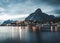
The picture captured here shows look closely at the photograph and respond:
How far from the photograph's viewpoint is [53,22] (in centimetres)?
9950

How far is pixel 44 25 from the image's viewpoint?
10094 cm

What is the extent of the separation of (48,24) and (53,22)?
5812 millimetres

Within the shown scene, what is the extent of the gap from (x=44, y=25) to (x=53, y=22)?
6.87m

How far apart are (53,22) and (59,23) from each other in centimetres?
1025

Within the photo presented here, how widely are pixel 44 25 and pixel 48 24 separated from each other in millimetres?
4773

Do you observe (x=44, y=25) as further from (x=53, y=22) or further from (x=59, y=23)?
(x=59, y=23)

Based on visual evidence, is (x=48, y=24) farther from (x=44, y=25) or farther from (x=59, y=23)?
(x=59, y=23)

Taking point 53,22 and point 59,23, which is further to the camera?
point 53,22

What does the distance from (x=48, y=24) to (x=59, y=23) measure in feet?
51.4

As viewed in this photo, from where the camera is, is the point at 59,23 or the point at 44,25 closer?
the point at 59,23

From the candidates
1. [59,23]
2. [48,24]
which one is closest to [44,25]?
[48,24]

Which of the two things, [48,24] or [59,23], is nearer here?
[59,23]

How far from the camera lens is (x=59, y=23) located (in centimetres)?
8950

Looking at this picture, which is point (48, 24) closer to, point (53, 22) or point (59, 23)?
point (53, 22)
